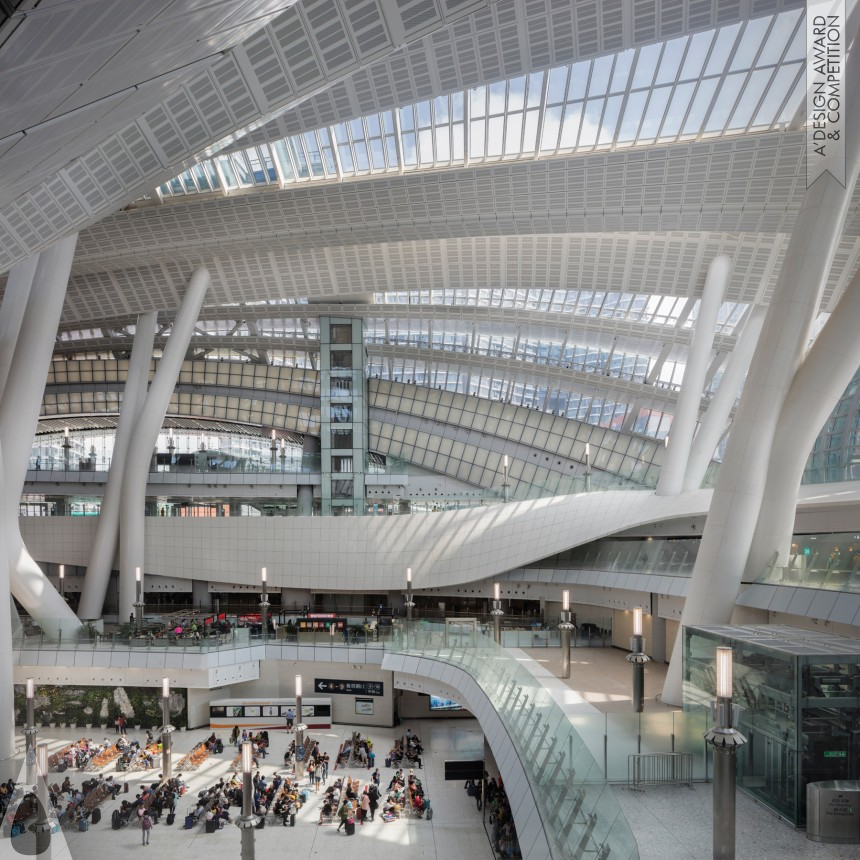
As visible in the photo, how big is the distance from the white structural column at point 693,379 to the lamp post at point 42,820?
21.1 m

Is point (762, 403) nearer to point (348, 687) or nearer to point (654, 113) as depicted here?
point (654, 113)

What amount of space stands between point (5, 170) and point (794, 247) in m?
14.7

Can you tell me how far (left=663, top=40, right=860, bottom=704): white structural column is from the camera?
1559cm

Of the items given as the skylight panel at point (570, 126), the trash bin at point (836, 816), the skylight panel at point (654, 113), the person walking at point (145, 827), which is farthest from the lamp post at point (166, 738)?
the skylight panel at point (654, 113)

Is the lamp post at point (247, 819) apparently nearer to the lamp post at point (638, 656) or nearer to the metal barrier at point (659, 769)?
the metal barrier at point (659, 769)

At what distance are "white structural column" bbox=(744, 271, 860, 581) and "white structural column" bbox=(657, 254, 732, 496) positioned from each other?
11.8 meters

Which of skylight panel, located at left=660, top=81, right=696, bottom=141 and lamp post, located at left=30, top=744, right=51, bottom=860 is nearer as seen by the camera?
lamp post, located at left=30, top=744, right=51, bottom=860

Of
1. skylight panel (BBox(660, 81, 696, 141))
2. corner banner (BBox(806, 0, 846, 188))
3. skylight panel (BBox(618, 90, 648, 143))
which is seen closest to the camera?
corner banner (BBox(806, 0, 846, 188))

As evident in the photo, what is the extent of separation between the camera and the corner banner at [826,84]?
15180mm

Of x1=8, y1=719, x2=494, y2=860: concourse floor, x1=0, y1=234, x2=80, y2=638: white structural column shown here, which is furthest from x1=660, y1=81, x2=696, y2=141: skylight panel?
x1=8, y1=719, x2=494, y2=860: concourse floor

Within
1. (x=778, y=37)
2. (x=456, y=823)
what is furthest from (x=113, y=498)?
(x=778, y=37)

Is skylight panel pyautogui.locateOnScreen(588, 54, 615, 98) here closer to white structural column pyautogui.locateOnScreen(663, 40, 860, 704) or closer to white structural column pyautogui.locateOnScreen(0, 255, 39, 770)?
white structural column pyautogui.locateOnScreen(663, 40, 860, 704)

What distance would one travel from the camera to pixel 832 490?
1969 cm

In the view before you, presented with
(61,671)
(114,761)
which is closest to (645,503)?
(114,761)
